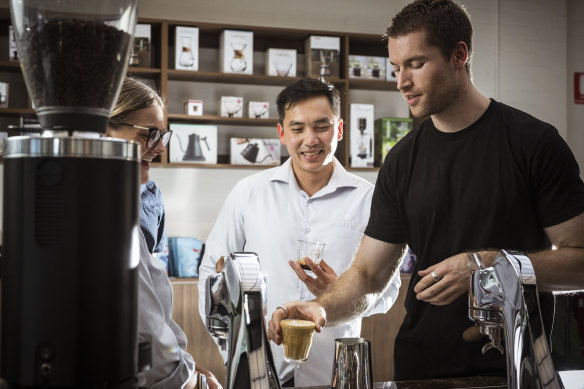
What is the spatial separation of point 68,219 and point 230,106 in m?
3.80

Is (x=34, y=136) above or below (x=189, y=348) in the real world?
above

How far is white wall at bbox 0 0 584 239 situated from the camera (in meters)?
4.61

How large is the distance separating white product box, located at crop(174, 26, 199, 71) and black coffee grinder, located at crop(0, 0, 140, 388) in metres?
3.65

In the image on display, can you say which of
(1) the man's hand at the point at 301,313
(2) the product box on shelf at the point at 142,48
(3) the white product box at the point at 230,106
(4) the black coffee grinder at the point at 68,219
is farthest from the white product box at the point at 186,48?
(4) the black coffee grinder at the point at 68,219

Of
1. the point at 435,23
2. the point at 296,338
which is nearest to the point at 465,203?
the point at 435,23

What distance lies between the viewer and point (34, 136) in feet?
2.30

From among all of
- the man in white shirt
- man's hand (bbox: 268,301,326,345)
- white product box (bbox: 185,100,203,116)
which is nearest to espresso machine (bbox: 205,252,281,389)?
man's hand (bbox: 268,301,326,345)

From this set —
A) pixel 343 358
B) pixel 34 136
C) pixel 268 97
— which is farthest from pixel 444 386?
pixel 268 97

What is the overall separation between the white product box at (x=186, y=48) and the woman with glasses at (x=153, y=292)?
255 cm

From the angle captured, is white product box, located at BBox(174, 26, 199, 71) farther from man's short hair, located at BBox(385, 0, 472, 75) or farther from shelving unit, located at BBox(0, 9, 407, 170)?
man's short hair, located at BBox(385, 0, 472, 75)

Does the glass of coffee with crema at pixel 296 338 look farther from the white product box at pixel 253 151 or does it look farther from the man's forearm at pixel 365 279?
the white product box at pixel 253 151

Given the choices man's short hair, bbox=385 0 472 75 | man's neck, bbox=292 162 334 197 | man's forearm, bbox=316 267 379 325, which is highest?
man's short hair, bbox=385 0 472 75

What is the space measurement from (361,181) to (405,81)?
2.89 feet

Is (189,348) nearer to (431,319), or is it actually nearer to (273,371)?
(431,319)
